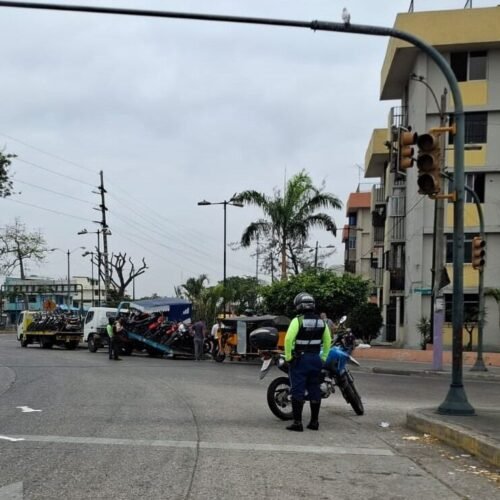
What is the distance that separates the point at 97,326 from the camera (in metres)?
33.0

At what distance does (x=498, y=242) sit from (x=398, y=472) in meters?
25.9

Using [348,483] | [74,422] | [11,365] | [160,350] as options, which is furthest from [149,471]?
[160,350]

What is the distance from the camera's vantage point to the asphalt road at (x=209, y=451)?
596cm

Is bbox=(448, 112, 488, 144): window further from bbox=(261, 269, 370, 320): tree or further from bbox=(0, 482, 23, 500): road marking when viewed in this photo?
bbox=(0, 482, 23, 500): road marking

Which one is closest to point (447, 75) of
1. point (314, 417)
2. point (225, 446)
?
point (314, 417)

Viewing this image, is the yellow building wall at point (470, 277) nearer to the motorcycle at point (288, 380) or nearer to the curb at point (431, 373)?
the curb at point (431, 373)

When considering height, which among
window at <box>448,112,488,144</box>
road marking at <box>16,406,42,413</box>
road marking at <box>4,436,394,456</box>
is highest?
window at <box>448,112,488,144</box>

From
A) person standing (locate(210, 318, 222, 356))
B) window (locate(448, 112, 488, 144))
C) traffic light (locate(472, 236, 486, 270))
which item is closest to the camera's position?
traffic light (locate(472, 236, 486, 270))

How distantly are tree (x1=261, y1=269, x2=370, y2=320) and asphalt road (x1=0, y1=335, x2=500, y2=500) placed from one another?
1534 centimetres

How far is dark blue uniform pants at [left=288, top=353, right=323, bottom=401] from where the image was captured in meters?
9.23

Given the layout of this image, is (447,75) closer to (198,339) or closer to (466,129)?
(198,339)

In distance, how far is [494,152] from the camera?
30.6 metres

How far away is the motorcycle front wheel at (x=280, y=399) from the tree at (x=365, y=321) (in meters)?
20.6

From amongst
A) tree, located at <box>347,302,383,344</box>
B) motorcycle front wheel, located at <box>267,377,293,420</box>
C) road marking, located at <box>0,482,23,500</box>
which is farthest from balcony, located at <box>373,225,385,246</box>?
road marking, located at <box>0,482,23,500</box>
